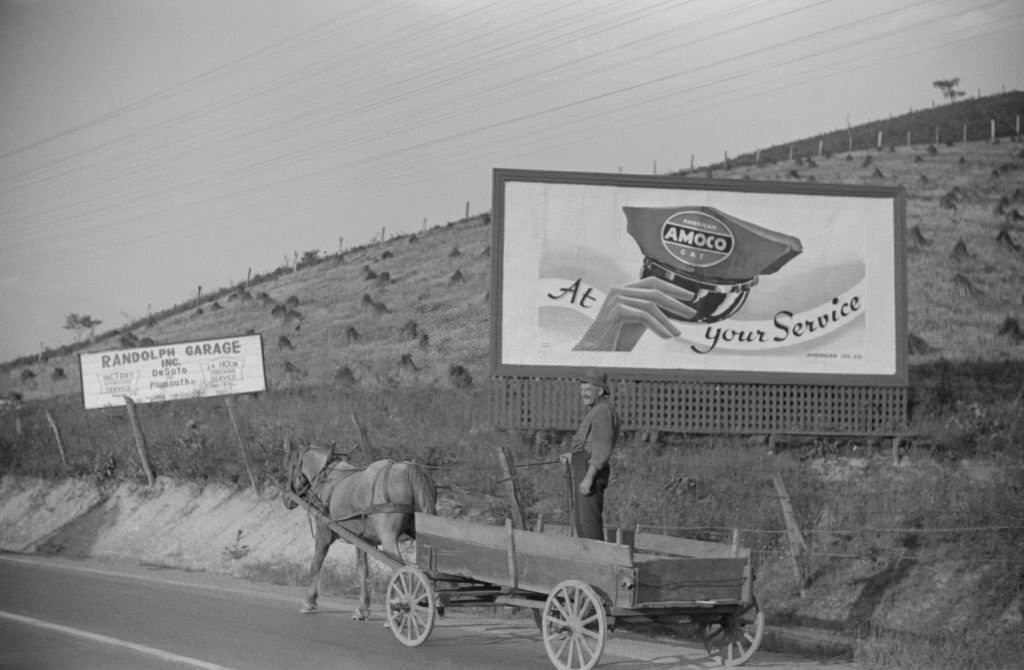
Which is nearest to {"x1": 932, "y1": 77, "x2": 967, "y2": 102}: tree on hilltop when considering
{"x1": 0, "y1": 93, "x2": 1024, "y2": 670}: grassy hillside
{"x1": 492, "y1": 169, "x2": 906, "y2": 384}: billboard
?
{"x1": 0, "y1": 93, "x2": 1024, "y2": 670}: grassy hillside

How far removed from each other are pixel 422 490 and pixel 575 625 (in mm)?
3888

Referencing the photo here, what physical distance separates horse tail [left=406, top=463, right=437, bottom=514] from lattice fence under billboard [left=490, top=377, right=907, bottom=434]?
25.8ft

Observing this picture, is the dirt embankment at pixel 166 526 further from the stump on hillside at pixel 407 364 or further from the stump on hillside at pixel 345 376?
the stump on hillside at pixel 407 364

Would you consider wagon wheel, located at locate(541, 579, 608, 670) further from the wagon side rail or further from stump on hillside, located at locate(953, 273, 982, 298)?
stump on hillside, located at locate(953, 273, 982, 298)

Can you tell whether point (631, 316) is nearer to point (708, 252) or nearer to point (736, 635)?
point (708, 252)

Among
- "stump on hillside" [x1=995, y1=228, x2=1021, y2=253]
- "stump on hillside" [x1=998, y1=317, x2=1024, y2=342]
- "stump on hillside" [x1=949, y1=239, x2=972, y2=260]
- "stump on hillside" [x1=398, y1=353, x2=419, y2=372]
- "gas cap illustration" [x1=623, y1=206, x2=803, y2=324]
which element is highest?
"stump on hillside" [x1=995, y1=228, x2=1021, y2=253]

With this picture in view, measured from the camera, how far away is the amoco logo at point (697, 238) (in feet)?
74.5

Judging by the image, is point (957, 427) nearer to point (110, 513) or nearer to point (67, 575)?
point (67, 575)

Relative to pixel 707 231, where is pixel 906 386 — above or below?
below

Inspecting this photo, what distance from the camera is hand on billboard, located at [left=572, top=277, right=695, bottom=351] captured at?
22.3 m

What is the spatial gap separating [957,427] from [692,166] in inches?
1869

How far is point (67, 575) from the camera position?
1955 centimetres

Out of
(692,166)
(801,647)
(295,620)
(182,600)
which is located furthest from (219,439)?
(692,166)

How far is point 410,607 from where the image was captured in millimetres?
12852
